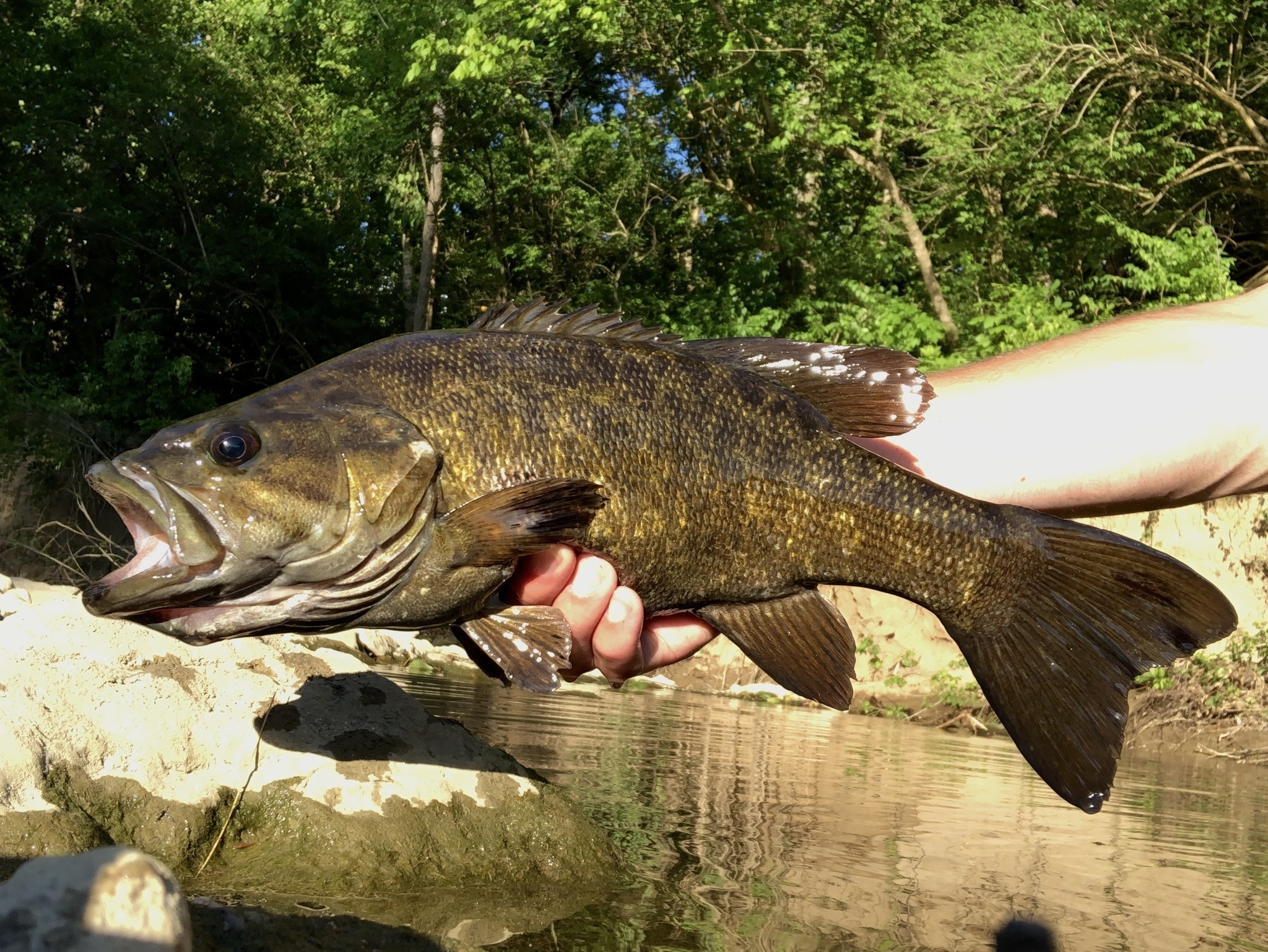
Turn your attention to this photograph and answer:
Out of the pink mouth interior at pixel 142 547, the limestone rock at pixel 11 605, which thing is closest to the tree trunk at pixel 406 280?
the limestone rock at pixel 11 605

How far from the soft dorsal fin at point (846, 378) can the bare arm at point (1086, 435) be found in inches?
12.4

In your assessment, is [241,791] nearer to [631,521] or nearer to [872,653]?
[631,521]

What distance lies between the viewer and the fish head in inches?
88.0

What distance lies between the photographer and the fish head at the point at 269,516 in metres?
2.24

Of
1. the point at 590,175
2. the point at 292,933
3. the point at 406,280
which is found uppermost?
the point at 590,175

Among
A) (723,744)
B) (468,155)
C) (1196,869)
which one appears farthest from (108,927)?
(468,155)

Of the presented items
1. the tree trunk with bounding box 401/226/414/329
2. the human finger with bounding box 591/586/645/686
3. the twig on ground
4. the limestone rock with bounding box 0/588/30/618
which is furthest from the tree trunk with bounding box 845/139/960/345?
the human finger with bounding box 591/586/645/686

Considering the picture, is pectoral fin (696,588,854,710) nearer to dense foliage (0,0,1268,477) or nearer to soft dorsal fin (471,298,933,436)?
soft dorsal fin (471,298,933,436)

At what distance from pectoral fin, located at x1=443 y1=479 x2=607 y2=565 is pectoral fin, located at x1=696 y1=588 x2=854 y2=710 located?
518mm

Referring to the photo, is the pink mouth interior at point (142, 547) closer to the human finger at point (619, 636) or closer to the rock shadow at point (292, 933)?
the human finger at point (619, 636)

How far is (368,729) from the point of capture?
444 centimetres

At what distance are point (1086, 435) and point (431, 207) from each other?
2207 cm

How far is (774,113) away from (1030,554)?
16882mm

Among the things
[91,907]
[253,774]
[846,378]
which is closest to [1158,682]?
[253,774]
